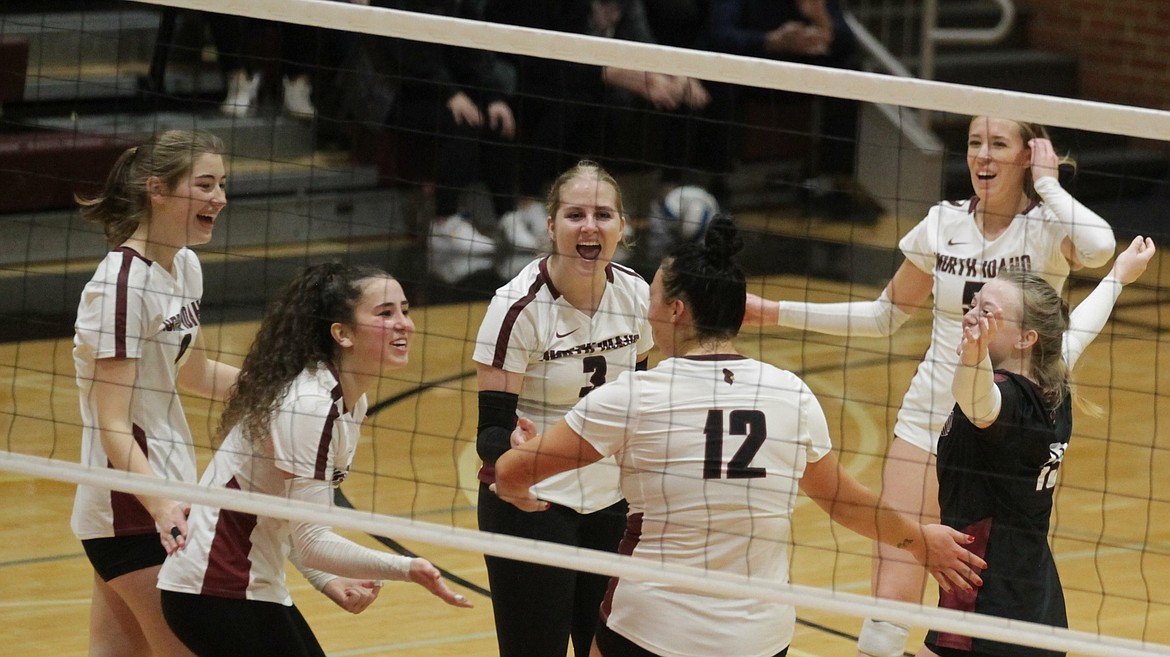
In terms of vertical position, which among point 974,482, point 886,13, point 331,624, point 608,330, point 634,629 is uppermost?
point 886,13

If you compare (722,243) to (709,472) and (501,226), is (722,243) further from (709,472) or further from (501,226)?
(501,226)

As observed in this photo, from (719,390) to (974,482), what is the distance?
800 millimetres

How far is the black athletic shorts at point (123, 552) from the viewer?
4.46 meters

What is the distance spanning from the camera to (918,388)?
5523 mm

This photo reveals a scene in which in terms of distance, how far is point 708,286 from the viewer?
394 centimetres

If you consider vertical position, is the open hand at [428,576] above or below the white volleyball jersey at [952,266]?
below

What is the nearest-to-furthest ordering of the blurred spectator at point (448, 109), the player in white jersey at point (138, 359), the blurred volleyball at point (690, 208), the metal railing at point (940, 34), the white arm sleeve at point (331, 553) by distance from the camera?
the white arm sleeve at point (331, 553)
the player in white jersey at point (138, 359)
the blurred spectator at point (448, 109)
the blurred volleyball at point (690, 208)
the metal railing at point (940, 34)

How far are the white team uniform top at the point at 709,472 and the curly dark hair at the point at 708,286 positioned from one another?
0.27 feet

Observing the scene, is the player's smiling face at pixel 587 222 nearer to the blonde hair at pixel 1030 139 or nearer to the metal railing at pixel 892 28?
the blonde hair at pixel 1030 139

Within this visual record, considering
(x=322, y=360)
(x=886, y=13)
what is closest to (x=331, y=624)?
(x=322, y=360)

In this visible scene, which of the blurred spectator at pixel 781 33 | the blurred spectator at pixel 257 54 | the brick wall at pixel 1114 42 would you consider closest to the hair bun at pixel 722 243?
the blurred spectator at pixel 257 54

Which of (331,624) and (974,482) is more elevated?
(974,482)

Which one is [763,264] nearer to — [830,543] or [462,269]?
[462,269]

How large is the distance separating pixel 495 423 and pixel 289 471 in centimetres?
73
